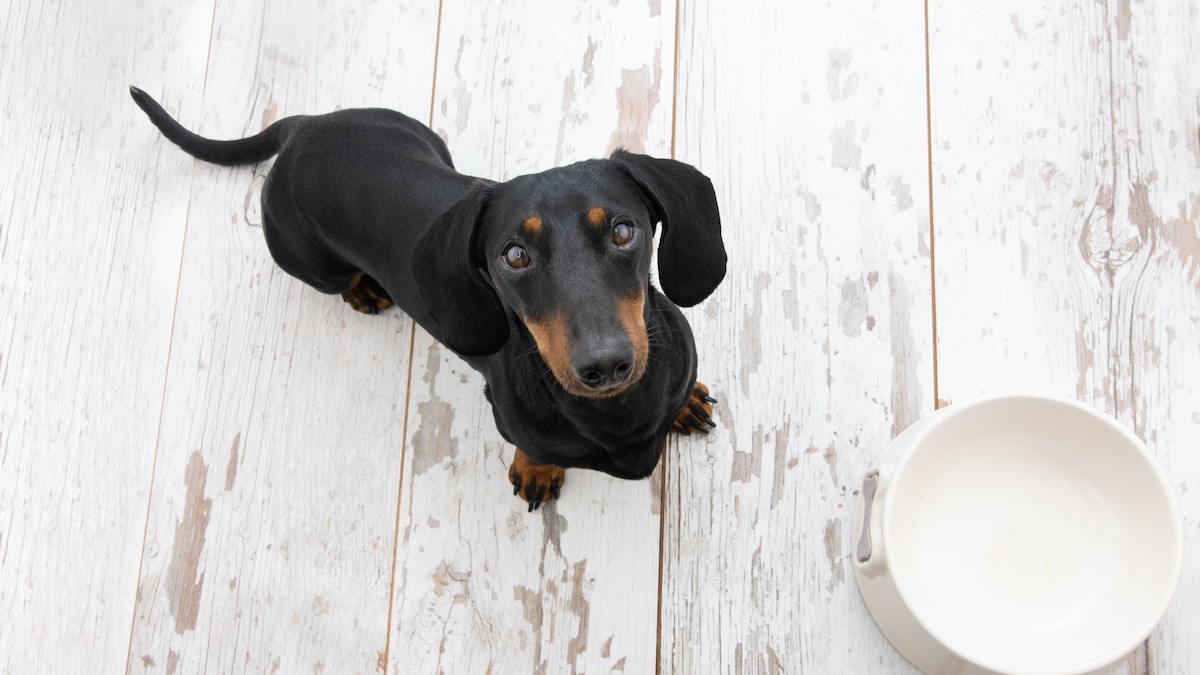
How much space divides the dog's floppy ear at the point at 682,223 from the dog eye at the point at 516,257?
0.28m

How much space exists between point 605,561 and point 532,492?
261mm

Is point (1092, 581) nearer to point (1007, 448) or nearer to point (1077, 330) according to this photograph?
point (1007, 448)

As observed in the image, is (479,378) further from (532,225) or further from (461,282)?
(532,225)

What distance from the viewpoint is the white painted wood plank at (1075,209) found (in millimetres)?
2395

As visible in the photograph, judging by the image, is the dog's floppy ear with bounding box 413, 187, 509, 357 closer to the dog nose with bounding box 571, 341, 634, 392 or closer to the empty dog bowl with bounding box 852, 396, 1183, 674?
the dog nose with bounding box 571, 341, 634, 392

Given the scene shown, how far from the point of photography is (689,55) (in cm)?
263

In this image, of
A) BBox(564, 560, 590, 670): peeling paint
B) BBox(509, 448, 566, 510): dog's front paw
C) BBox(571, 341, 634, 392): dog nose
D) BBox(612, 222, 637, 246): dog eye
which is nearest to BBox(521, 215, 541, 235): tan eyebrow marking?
BBox(612, 222, 637, 246): dog eye

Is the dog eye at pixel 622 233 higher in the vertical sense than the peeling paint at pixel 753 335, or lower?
higher

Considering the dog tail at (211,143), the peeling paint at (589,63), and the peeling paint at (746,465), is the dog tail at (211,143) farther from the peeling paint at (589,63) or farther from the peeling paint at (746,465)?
the peeling paint at (746,465)

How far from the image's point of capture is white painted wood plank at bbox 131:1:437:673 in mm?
2432

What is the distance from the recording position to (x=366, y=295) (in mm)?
2488

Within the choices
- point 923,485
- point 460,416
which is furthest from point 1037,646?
point 460,416

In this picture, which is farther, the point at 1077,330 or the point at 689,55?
the point at 689,55

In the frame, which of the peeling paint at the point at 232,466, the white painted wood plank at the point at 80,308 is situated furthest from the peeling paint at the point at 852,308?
the white painted wood plank at the point at 80,308
